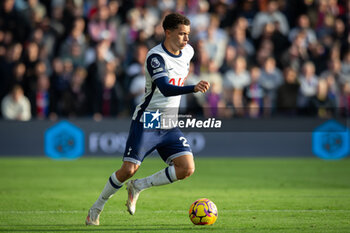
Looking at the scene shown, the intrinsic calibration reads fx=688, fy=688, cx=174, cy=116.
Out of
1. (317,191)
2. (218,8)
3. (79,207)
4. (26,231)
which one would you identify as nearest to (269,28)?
(218,8)

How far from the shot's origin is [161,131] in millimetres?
8633

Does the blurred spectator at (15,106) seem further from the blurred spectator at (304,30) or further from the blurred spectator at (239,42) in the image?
the blurred spectator at (304,30)

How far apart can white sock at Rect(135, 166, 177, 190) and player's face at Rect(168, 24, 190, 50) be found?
5.03 feet

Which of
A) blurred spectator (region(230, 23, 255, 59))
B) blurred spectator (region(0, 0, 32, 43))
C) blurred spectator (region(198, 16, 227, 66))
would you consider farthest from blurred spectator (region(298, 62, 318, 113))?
blurred spectator (region(0, 0, 32, 43))

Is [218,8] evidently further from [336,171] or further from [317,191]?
[317,191]

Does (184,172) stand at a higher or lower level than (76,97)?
higher

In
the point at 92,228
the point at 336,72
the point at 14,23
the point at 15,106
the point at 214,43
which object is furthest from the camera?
the point at 14,23

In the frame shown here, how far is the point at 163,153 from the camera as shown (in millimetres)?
8758

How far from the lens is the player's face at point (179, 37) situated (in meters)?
8.52

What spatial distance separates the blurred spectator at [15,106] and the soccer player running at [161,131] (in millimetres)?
10552

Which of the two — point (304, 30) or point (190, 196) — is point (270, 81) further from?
point (190, 196)

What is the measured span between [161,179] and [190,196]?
3.25 m

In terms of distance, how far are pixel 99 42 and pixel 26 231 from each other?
11.8 meters

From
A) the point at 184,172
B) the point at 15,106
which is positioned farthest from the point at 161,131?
the point at 15,106
